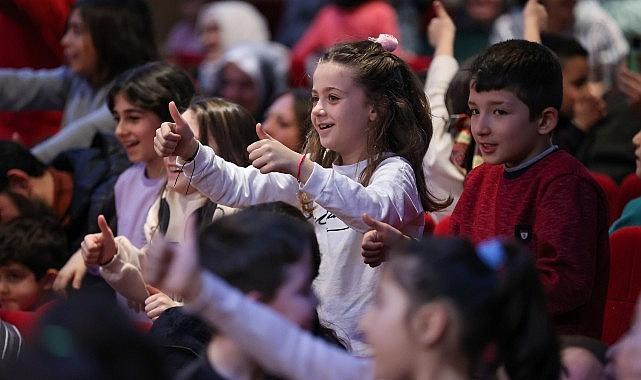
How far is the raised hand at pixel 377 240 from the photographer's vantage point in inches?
108

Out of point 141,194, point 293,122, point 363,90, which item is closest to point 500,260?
point 363,90

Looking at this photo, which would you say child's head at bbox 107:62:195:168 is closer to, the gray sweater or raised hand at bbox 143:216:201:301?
the gray sweater

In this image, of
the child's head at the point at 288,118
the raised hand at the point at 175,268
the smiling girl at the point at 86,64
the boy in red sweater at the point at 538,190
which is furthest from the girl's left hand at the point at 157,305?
the child's head at the point at 288,118

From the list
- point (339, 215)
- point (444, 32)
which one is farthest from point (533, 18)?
point (339, 215)

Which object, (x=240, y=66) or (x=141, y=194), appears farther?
(x=240, y=66)

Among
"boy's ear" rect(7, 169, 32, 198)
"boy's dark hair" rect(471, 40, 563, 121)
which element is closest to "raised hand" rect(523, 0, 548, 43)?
"boy's dark hair" rect(471, 40, 563, 121)

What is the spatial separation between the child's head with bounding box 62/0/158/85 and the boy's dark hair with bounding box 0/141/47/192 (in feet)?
2.01

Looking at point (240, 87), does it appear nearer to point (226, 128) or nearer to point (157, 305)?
point (226, 128)

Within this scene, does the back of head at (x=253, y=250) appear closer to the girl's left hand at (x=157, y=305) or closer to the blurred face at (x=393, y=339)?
the blurred face at (x=393, y=339)

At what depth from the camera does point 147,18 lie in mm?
4984

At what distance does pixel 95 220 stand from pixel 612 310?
185 centimetres

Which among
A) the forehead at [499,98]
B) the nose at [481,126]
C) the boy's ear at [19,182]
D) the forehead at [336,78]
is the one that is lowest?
the boy's ear at [19,182]

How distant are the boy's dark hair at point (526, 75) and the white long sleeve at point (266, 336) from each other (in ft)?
3.58

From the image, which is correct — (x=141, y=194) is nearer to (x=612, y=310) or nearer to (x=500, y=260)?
(x=612, y=310)
